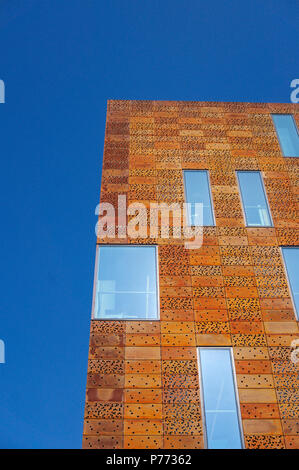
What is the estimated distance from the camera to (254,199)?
36.0 ft

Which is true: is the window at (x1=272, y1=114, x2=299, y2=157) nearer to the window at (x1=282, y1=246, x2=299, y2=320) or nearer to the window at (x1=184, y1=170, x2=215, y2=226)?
the window at (x1=184, y1=170, x2=215, y2=226)

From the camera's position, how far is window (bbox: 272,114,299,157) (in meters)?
12.1

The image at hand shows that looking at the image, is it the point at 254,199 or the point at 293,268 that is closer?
the point at 293,268

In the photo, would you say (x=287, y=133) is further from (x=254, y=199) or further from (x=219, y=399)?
(x=219, y=399)

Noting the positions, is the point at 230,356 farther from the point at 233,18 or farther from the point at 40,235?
the point at 40,235

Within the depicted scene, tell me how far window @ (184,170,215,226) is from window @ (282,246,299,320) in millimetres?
1921

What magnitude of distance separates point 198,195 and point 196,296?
296 centimetres

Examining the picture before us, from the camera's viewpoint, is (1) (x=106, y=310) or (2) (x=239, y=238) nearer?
(1) (x=106, y=310)

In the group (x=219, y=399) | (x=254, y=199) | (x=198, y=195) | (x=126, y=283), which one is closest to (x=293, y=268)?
(x=254, y=199)

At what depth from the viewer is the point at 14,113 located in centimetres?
5547

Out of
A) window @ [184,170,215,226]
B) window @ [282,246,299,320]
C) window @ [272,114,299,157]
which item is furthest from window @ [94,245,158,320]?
window @ [272,114,299,157]

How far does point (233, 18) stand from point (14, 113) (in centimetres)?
3072
